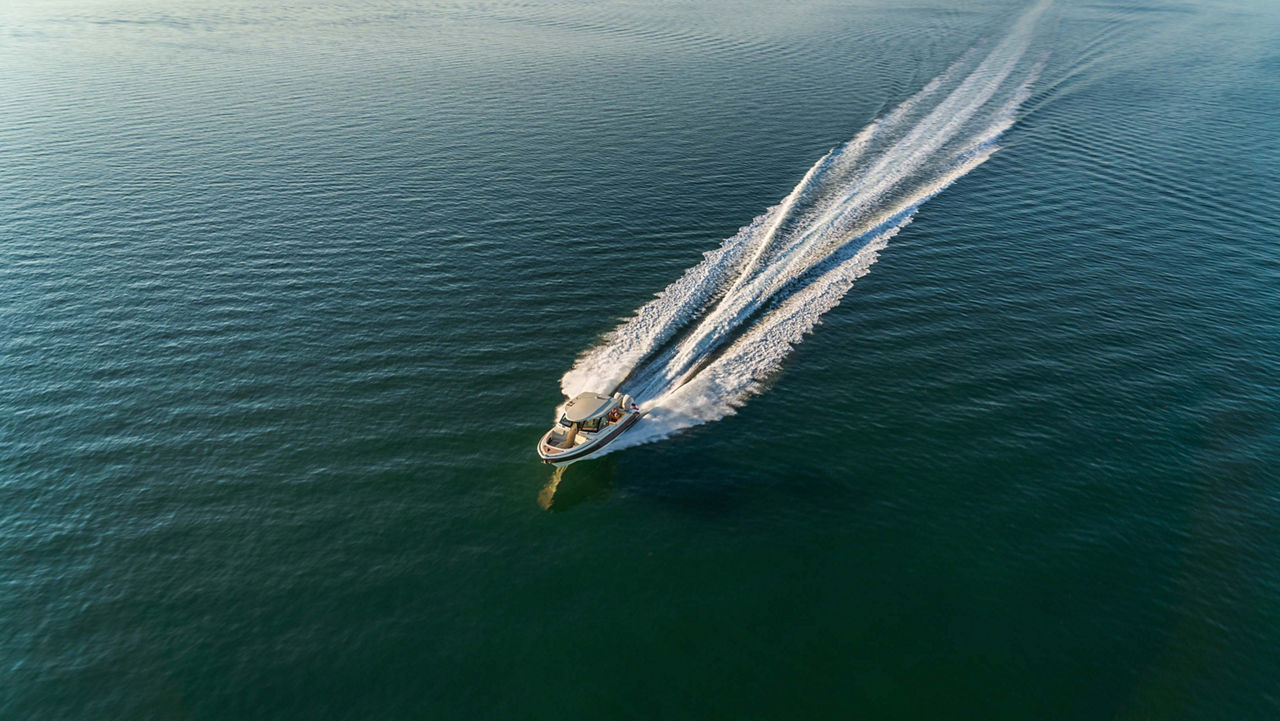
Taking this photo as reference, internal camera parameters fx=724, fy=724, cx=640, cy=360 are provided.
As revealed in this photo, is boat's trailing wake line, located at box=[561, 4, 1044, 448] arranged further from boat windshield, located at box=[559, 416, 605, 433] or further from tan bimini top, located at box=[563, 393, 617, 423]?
tan bimini top, located at box=[563, 393, 617, 423]

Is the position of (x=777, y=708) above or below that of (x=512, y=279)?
below

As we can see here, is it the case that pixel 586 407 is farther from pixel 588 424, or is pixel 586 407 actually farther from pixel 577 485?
pixel 577 485

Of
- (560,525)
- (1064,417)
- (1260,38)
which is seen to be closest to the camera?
(560,525)

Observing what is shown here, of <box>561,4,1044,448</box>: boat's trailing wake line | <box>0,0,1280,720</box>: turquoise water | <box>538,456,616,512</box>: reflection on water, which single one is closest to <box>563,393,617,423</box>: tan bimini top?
<box>561,4,1044,448</box>: boat's trailing wake line

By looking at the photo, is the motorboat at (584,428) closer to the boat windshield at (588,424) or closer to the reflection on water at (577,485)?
the boat windshield at (588,424)

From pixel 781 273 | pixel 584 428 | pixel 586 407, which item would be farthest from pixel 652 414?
pixel 781 273

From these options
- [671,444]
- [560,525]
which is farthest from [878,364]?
[560,525]

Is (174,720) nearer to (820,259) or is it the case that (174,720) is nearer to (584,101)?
(820,259)
